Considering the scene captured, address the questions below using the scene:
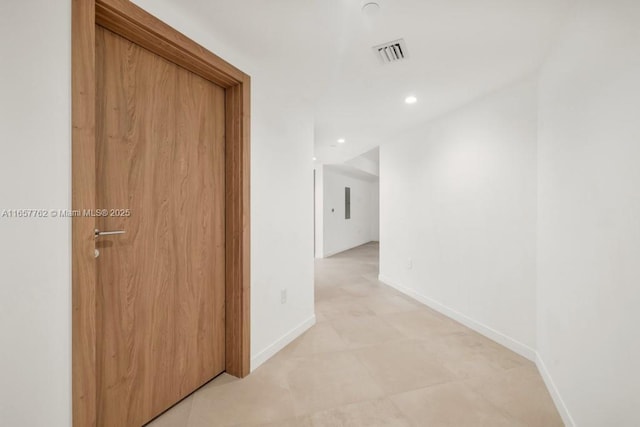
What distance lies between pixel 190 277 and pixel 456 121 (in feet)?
9.76

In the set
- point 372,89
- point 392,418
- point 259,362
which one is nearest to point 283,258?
point 259,362

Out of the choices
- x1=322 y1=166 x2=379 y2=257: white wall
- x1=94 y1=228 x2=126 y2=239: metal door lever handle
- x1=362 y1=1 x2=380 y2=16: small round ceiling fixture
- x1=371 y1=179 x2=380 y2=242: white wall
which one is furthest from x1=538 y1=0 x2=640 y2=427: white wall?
x1=371 y1=179 x2=380 y2=242: white wall

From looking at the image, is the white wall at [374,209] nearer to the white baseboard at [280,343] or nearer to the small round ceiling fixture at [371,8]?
the white baseboard at [280,343]

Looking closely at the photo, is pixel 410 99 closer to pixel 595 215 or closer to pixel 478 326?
pixel 595 215

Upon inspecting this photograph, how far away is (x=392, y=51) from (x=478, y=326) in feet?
8.42

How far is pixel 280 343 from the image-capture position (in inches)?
94.8

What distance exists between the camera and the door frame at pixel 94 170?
1.14m

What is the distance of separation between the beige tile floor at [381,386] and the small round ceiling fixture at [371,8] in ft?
7.38

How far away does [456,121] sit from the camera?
309 cm

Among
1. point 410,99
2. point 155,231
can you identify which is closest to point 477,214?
point 410,99

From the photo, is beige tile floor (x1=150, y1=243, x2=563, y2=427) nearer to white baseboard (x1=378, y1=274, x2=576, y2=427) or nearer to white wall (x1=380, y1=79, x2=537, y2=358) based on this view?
white baseboard (x1=378, y1=274, x2=576, y2=427)
